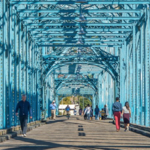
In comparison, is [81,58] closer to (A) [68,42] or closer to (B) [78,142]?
(A) [68,42]

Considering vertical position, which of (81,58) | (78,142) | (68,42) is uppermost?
(68,42)

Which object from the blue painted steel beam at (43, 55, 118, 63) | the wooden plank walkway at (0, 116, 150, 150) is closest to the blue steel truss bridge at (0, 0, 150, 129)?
the blue painted steel beam at (43, 55, 118, 63)

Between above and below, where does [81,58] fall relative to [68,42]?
below

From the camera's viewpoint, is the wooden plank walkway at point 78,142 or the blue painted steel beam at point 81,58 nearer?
the wooden plank walkway at point 78,142

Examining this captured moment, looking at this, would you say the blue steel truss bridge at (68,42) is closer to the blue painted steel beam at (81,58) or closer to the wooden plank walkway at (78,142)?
the blue painted steel beam at (81,58)

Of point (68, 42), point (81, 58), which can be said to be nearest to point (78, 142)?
point (68, 42)

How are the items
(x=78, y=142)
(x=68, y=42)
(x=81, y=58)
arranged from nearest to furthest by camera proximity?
(x=78, y=142)
(x=68, y=42)
(x=81, y=58)

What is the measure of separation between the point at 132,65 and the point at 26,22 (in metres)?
8.04

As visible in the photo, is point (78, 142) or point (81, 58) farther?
point (81, 58)

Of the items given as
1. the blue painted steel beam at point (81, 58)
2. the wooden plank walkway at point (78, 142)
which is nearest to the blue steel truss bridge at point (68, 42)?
the blue painted steel beam at point (81, 58)

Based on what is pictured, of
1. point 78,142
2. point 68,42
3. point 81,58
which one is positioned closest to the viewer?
point 78,142

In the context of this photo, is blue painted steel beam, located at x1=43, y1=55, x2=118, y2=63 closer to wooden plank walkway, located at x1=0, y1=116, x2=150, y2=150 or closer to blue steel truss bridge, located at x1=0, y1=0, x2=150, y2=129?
blue steel truss bridge, located at x1=0, y1=0, x2=150, y2=129

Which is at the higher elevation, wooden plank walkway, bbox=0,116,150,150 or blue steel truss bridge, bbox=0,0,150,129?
blue steel truss bridge, bbox=0,0,150,129

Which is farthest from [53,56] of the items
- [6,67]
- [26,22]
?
[6,67]
